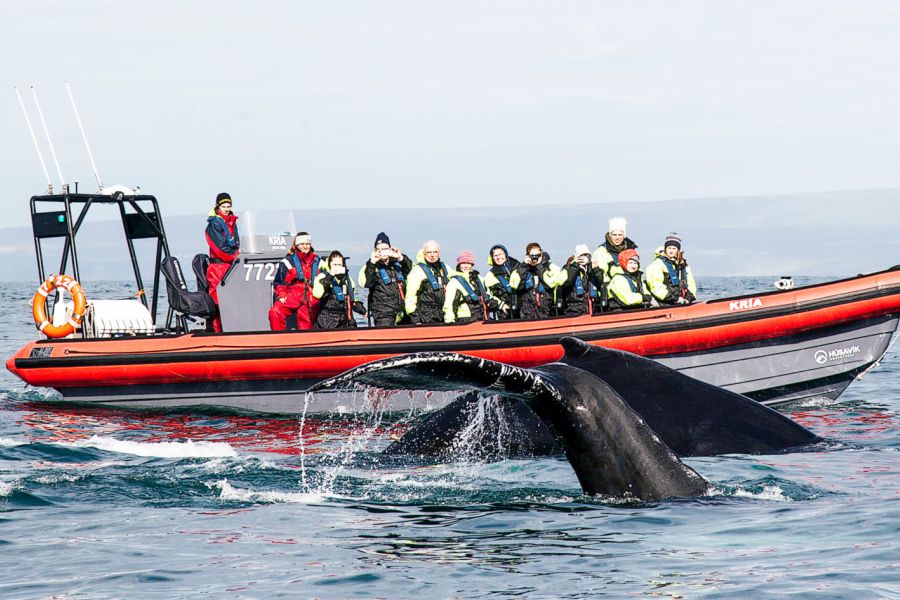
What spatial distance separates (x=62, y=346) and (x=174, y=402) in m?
1.64

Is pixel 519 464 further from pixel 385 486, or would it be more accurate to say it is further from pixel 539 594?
pixel 539 594

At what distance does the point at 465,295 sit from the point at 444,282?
37cm

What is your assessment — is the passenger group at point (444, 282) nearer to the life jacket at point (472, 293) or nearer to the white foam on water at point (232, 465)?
the life jacket at point (472, 293)

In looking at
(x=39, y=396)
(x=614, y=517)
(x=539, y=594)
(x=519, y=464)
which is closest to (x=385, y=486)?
(x=519, y=464)

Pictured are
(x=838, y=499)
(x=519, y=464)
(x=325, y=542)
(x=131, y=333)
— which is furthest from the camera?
(x=131, y=333)

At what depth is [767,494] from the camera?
7531 millimetres

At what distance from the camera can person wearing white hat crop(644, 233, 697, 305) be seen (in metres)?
14.1

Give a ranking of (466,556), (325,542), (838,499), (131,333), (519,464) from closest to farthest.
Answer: (466,556) → (325,542) → (838,499) → (519,464) → (131,333)

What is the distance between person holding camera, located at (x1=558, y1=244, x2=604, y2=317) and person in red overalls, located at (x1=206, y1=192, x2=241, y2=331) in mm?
4085

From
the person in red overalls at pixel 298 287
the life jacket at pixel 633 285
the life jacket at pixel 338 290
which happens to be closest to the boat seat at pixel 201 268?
the person in red overalls at pixel 298 287

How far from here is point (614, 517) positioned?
665cm

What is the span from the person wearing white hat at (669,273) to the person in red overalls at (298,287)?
399 centimetres

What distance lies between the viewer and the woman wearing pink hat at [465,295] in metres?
14.2

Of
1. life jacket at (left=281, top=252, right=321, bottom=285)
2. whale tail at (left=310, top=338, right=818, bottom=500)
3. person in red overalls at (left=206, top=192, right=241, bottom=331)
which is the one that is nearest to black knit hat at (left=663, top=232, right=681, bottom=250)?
life jacket at (left=281, top=252, right=321, bottom=285)
